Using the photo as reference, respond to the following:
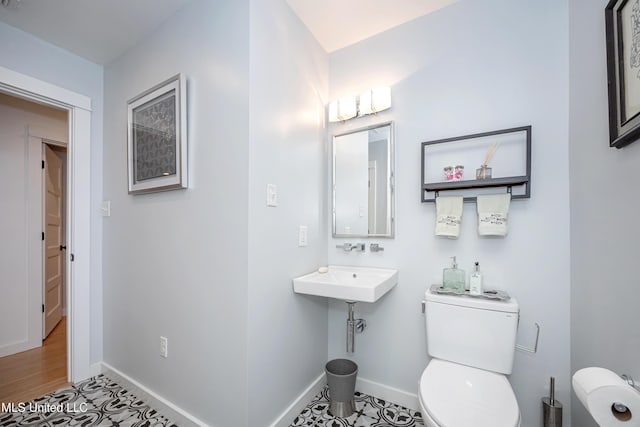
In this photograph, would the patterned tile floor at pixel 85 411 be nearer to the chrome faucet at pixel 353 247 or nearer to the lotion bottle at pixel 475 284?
the chrome faucet at pixel 353 247

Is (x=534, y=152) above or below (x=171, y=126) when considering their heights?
below

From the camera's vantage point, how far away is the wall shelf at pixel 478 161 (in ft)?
4.68

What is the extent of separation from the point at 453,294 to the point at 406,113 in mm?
1158

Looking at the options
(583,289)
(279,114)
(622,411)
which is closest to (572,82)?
(583,289)

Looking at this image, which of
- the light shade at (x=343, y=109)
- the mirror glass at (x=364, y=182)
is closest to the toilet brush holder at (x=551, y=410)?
the mirror glass at (x=364, y=182)

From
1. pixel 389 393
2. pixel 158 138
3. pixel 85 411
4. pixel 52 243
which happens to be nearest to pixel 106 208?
pixel 158 138

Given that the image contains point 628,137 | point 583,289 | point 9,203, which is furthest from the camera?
point 9,203

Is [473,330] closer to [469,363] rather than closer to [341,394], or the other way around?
[469,363]

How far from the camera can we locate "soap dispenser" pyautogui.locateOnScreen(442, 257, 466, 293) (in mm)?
1542

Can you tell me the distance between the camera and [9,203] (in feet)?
7.98

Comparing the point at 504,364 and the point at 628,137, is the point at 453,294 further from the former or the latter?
the point at 628,137

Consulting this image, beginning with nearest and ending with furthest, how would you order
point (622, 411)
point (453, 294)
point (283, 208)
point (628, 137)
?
point (622, 411), point (628, 137), point (453, 294), point (283, 208)

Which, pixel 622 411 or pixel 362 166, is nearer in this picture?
pixel 622 411

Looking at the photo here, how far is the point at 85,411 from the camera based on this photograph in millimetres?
1687
